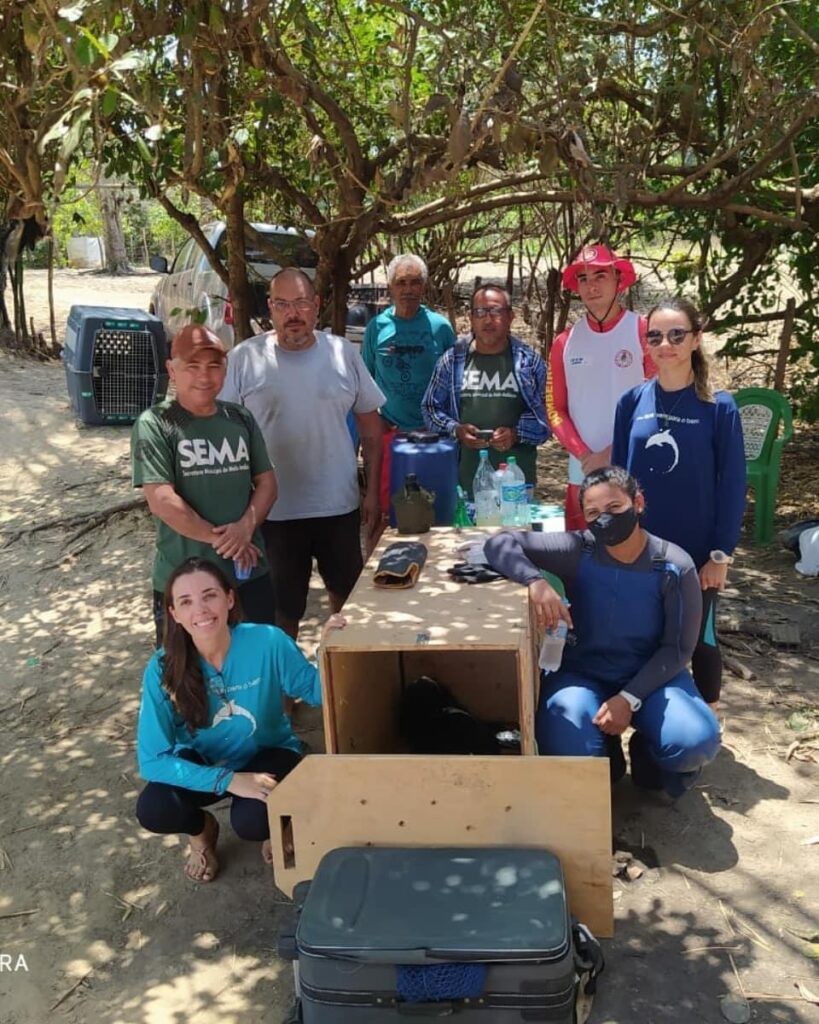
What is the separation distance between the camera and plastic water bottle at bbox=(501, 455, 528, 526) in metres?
4.04

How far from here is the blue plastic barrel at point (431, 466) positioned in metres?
3.95

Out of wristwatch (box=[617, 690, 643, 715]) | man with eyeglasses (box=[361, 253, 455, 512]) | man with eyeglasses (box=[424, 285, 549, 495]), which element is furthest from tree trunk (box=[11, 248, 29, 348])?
wristwatch (box=[617, 690, 643, 715])

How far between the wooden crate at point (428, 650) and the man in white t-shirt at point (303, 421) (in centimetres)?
31

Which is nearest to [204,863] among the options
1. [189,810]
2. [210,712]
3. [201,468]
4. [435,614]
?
[189,810]

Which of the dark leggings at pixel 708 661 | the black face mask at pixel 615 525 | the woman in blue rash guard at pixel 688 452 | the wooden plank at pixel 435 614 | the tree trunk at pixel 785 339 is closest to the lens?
the wooden plank at pixel 435 614

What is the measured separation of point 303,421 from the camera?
382 cm

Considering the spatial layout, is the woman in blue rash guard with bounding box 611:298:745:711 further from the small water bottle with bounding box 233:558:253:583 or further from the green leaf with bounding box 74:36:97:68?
the green leaf with bounding box 74:36:97:68

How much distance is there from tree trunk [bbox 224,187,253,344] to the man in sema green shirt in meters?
2.53

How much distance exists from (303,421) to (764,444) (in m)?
3.74

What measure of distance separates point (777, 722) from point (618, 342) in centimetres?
171

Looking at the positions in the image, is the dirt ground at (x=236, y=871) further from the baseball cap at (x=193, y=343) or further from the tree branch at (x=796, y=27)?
the tree branch at (x=796, y=27)

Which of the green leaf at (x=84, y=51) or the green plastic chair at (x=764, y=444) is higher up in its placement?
the green leaf at (x=84, y=51)

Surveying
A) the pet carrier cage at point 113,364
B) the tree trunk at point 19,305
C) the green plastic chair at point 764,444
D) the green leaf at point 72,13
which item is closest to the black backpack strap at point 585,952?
the green leaf at point 72,13

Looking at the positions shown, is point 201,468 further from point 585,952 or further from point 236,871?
point 585,952
